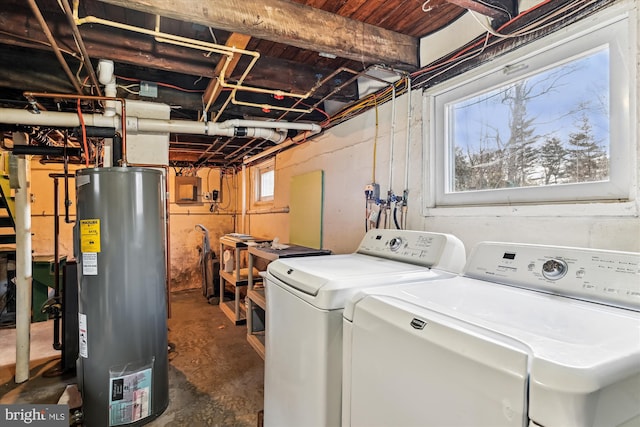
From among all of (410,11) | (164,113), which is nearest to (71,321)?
(164,113)

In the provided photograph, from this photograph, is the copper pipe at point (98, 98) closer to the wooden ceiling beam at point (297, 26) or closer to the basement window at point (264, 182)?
the wooden ceiling beam at point (297, 26)

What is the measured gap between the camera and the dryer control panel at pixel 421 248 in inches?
59.9

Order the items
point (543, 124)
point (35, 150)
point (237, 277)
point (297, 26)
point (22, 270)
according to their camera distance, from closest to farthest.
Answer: point (543, 124) < point (297, 26) < point (35, 150) < point (22, 270) < point (237, 277)

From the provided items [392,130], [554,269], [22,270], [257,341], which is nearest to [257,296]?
[257,341]

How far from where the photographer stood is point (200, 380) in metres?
2.51

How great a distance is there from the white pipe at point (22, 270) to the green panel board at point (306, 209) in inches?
87.6

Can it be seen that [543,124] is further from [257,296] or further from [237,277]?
[237,277]

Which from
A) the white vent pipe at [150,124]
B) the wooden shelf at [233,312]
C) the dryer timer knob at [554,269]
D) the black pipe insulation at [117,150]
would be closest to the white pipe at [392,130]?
the white vent pipe at [150,124]

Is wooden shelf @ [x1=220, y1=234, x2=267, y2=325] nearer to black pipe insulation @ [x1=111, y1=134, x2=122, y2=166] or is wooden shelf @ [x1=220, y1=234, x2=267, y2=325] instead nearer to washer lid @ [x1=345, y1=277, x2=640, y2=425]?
black pipe insulation @ [x1=111, y1=134, x2=122, y2=166]

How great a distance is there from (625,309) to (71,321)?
338cm

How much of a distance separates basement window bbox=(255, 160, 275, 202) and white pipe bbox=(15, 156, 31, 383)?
265cm

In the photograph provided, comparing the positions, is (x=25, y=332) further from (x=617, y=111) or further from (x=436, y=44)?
(x=617, y=111)

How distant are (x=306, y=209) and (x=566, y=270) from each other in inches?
98.6

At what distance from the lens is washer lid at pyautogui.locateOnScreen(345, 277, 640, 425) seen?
56 cm
